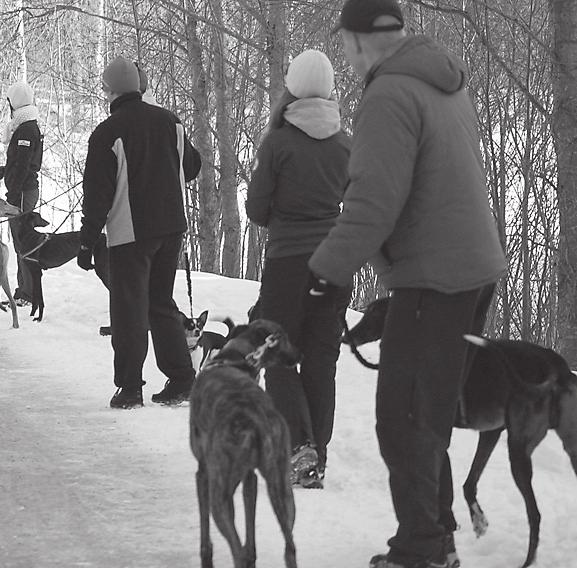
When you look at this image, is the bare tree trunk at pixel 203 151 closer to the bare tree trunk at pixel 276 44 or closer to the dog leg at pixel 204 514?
the bare tree trunk at pixel 276 44

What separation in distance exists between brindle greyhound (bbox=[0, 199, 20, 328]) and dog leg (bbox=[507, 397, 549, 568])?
7.82 meters

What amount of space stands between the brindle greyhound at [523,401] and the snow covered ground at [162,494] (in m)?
0.42

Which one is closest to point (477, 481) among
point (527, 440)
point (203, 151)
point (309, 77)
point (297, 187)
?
point (527, 440)

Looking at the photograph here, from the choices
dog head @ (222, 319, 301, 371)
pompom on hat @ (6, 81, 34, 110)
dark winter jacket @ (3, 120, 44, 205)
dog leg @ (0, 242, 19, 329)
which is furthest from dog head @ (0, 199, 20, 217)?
dog head @ (222, 319, 301, 371)

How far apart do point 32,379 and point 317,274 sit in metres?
5.09

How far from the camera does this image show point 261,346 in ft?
13.5

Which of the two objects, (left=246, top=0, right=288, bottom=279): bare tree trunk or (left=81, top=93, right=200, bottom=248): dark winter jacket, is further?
(left=246, top=0, right=288, bottom=279): bare tree trunk

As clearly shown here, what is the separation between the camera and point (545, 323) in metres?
11.7

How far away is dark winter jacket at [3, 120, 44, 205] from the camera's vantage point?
11758mm

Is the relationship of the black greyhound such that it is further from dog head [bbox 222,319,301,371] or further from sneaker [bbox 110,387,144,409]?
dog head [bbox 222,319,301,371]

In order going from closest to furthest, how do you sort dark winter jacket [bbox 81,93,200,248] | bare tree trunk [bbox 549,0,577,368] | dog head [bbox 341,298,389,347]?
dog head [bbox 341,298,389,347]
dark winter jacket [bbox 81,93,200,248]
bare tree trunk [bbox 549,0,577,368]

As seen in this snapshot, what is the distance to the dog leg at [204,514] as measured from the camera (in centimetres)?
368

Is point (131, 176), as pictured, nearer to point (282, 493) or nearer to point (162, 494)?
point (162, 494)

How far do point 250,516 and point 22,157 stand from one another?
9019mm
